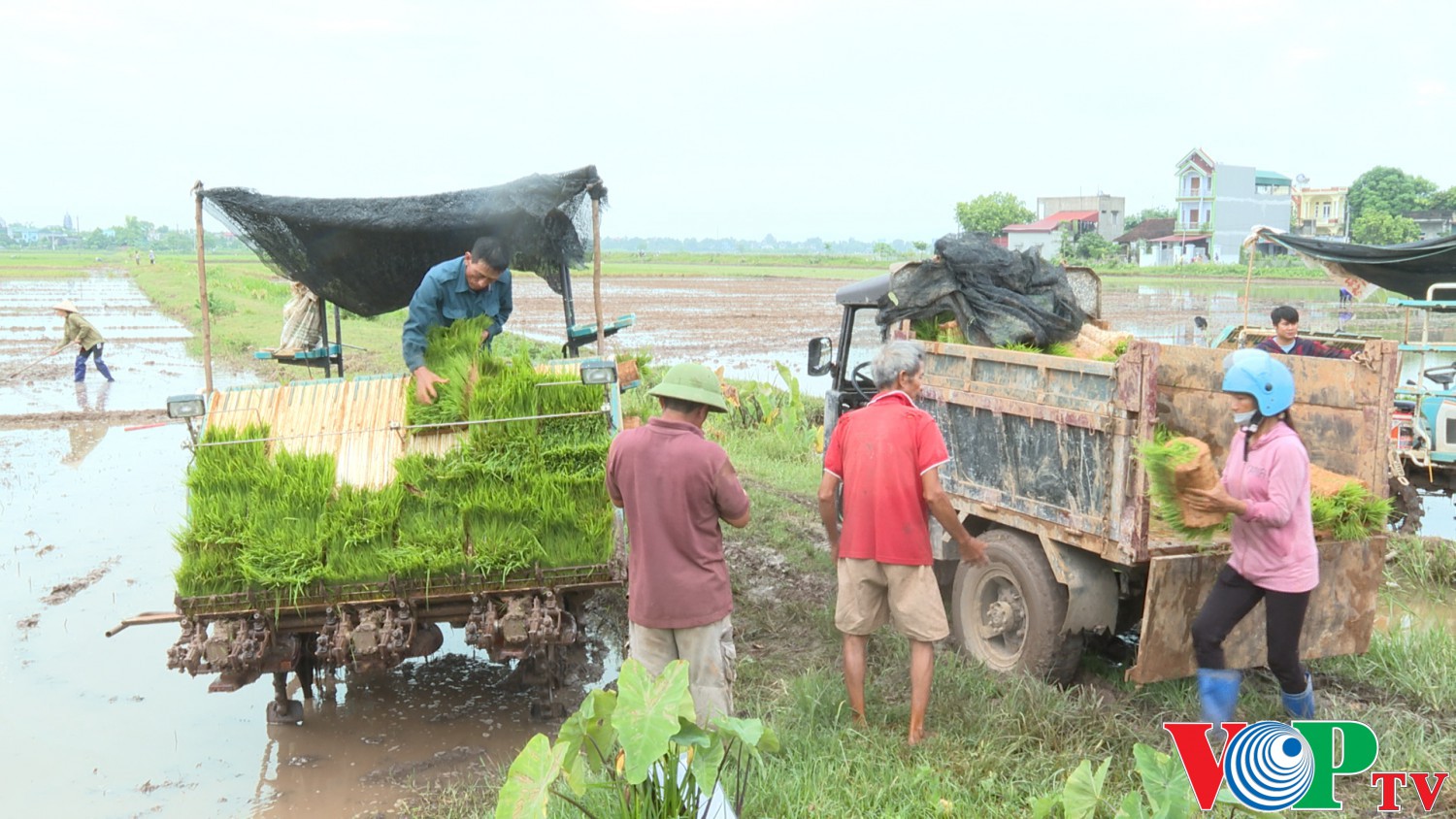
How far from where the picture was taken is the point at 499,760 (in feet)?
16.2

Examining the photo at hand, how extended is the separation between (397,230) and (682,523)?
3.38 meters

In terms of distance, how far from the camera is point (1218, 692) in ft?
13.9

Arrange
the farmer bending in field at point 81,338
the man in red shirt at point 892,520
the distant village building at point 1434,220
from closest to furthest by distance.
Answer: the man in red shirt at point 892,520, the farmer bending in field at point 81,338, the distant village building at point 1434,220

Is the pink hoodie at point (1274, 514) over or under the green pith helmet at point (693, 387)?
under

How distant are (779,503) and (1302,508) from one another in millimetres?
5406

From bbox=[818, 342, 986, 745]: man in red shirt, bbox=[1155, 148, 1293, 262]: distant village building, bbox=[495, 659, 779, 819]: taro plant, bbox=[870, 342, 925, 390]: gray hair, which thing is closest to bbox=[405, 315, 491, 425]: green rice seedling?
bbox=[818, 342, 986, 745]: man in red shirt

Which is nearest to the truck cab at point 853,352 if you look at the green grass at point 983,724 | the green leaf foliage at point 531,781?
the green grass at point 983,724

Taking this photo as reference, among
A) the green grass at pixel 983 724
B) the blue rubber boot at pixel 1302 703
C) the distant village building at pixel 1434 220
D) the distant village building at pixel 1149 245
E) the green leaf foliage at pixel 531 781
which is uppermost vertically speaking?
the distant village building at pixel 1434 220

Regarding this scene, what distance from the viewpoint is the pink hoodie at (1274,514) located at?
3.94 m

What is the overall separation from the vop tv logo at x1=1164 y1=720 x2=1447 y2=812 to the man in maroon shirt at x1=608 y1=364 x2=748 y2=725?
162 centimetres

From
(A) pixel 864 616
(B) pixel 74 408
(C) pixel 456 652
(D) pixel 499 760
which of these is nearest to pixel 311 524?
(D) pixel 499 760

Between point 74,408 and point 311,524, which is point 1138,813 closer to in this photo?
point 311,524

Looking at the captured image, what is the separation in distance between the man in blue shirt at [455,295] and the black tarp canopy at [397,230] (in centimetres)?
51

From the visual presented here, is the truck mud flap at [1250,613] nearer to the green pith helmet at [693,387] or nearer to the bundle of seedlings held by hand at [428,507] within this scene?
the green pith helmet at [693,387]
